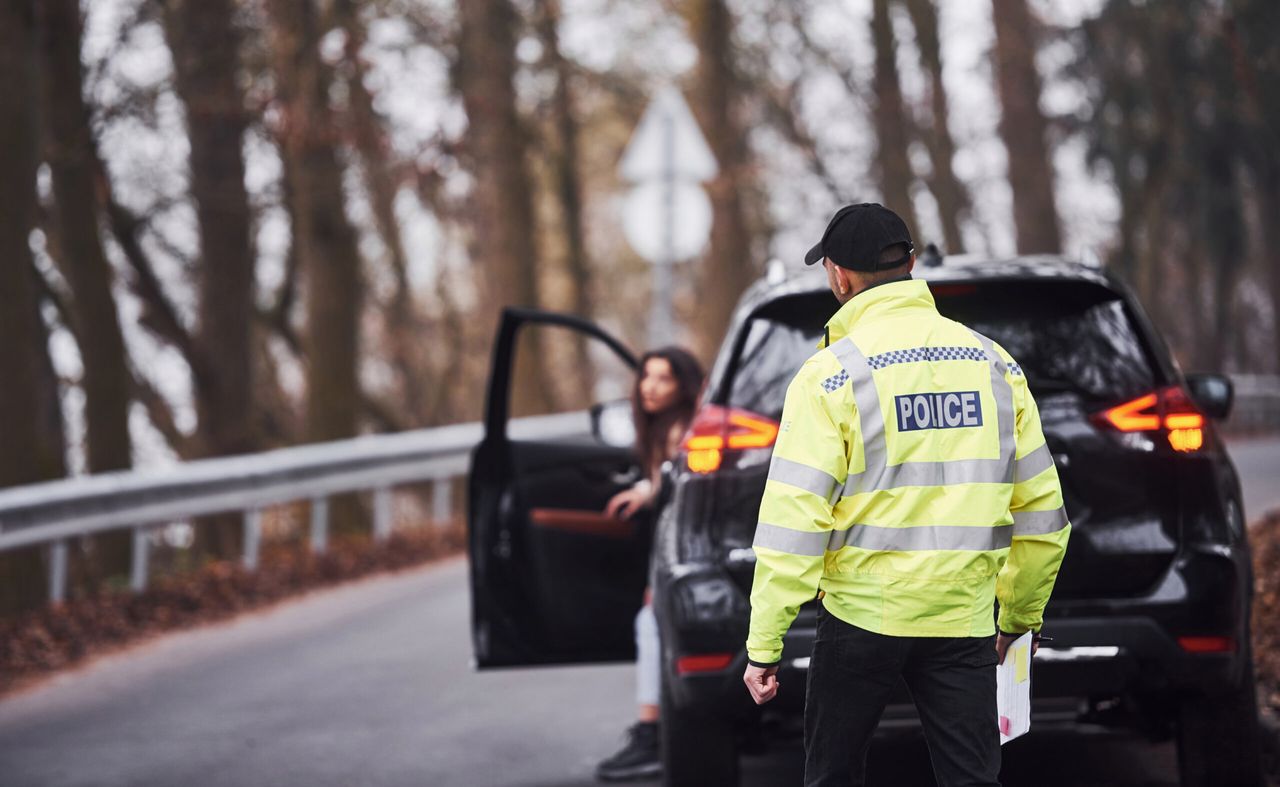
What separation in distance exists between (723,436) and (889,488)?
1509mm

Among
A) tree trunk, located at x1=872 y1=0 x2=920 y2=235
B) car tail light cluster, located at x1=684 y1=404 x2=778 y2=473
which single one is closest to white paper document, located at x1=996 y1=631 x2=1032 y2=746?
car tail light cluster, located at x1=684 y1=404 x2=778 y2=473

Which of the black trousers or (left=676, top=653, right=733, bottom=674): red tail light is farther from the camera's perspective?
(left=676, top=653, right=733, bottom=674): red tail light

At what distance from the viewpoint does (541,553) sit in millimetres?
6668

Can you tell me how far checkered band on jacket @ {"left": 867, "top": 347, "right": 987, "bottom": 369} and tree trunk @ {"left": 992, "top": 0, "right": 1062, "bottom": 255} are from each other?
14.0m

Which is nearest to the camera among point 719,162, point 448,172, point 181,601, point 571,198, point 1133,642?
point 1133,642

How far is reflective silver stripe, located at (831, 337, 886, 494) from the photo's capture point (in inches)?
146

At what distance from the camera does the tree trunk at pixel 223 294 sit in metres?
17.2

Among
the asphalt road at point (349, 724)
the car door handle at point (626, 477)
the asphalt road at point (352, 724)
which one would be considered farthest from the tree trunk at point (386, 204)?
the car door handle at point (626, 477)

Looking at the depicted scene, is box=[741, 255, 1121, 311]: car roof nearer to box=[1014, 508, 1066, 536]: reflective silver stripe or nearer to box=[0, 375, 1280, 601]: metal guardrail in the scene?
box=[1014, 508, 1066, 536]: reflective silver stripe

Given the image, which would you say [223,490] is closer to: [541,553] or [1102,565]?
[541,553]

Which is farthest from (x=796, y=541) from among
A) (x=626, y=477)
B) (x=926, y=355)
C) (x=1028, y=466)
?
(x=626, y=477)

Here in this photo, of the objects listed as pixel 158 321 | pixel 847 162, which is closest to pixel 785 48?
pixel 847 162

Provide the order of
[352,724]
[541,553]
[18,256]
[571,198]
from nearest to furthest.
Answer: [541,553] < [352,724] < [18,256] < [571,198]

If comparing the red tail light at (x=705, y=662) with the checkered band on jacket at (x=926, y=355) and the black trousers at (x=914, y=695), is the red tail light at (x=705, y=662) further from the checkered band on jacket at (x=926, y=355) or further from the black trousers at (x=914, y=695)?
the checkered band on jacket at (x=926, y=355)
